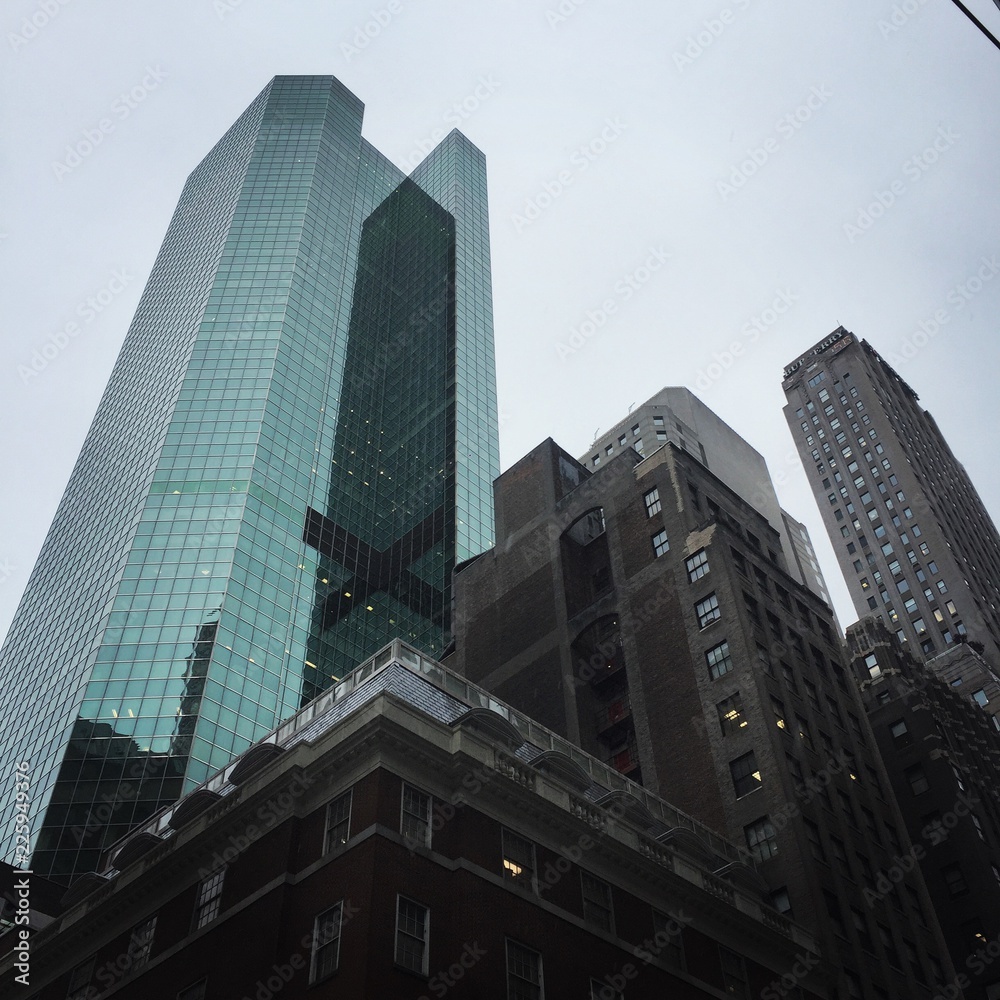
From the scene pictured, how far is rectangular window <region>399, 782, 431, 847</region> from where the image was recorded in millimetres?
35750

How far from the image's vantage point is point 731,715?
62.1 meters

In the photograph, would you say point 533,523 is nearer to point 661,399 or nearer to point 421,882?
point 421,882

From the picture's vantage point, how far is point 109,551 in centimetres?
13225

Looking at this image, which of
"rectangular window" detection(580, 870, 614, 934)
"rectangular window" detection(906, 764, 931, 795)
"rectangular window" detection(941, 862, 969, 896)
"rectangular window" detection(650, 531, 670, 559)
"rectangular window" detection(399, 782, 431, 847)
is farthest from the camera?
"rectangular window" detection(906, 764, 931, 795)

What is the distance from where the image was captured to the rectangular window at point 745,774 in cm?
Answer: 5866

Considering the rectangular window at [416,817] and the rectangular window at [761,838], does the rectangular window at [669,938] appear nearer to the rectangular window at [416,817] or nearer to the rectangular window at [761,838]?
the rectangular window at [416,817]

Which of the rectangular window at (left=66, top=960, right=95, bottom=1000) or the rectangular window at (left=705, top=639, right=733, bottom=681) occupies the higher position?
the rectangular window at (left=705, top=639, right=733, bottom=681)

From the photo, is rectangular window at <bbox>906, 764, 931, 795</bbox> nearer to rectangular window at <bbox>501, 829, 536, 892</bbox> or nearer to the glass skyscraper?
rectangular window at <bbox>501, 829, 536, 892</bbox>

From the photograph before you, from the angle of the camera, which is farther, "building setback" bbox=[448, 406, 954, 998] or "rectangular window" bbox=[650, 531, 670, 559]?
"rectangular window" bbox=[650, 531, 670, 559]

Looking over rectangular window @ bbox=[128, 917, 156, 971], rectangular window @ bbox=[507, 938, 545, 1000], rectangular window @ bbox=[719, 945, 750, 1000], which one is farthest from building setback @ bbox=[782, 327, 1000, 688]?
rectangular window @ bbox=[128, 917, 156, 971]

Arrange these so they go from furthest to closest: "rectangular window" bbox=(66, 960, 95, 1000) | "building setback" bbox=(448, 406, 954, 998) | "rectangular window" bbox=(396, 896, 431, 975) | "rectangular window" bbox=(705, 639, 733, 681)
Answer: "rectangular window" bbox=(705, 639, 733, 681) < "building setback" bbox=(448, 406, 954, 998) < "rectangular window" bbox=(66, 960, 95, 1000) < "rectangular window" bbox=(396, 896, 431, 975)

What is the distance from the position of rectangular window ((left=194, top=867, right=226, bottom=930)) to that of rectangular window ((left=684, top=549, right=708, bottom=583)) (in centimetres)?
3949

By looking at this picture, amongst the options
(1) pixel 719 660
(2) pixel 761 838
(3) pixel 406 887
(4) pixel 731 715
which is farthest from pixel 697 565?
(3) pixel 406 887

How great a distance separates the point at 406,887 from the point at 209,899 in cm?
885
